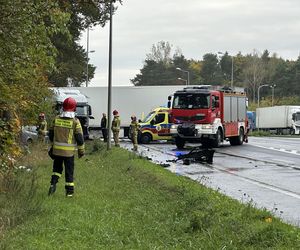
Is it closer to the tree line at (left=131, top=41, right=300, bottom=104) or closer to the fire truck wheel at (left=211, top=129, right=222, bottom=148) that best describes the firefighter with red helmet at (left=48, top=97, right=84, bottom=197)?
the fire truck wheel at (left=211, top=129, right=222, bottom=148)

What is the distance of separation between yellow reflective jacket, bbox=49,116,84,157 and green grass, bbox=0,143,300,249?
31.5 inches

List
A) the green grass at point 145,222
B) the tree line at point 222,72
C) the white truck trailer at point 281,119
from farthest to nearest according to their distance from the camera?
the tree line at point 222,72
the white truck trailer at point 281,119
the green grass at point 145,222

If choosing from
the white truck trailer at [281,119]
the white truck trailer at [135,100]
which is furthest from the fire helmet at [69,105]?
the white truck trailer at [281,119]

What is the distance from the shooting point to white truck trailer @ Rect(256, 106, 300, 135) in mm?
60562

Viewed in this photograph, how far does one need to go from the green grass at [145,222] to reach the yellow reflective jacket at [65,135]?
0.80 meters

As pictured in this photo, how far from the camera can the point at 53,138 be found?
948 centimetres

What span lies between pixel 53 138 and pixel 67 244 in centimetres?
389

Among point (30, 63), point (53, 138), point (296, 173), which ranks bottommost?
point (296, 173)

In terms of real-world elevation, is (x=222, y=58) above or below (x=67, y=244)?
above

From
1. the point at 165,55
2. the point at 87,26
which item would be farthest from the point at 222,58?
the point at 87,26

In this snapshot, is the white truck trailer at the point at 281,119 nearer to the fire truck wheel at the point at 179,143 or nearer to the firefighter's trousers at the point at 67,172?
the fire truck wheel at the point at 179,143

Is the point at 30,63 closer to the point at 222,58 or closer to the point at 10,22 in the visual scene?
the point at 10,22

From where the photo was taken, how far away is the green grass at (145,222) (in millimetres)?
6008

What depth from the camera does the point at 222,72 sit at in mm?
126438
